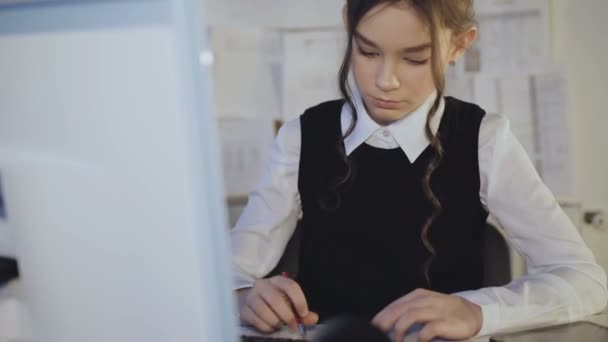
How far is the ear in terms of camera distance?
24.6 inches

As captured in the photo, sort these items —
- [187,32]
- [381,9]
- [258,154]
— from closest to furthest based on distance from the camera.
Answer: [187,32] < [381,9] < [258,154]

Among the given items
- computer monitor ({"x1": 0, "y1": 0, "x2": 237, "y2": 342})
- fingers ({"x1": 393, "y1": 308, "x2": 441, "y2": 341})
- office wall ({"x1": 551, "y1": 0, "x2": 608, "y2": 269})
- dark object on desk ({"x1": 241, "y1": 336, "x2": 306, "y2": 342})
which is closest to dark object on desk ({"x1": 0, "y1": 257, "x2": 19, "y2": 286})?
computer monitor ({"x1": 0, "y1": 0, "x2": 237, "y2": 342})

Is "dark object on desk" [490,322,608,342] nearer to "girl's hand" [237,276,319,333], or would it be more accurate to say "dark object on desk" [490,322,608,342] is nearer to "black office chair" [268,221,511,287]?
"black office chair" [268,221,511,287]

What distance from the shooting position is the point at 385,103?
0.64 meters

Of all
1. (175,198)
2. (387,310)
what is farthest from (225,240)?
(387,310)

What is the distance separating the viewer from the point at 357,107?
0.67 metres

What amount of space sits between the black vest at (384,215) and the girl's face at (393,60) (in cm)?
4

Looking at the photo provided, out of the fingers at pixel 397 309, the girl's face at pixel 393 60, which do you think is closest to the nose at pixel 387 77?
the girl's face at pixel 393 60

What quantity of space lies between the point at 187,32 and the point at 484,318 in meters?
0.42

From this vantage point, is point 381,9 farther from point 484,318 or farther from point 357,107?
point 484,318

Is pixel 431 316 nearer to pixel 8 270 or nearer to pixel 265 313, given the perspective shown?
pixel 265 313

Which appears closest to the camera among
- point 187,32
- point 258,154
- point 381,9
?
point 187,32

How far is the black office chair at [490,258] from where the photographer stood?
0.67 metres

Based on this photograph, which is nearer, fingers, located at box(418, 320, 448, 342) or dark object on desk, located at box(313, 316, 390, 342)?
dark object on desk, located at box(313, 316, 390, 342)
